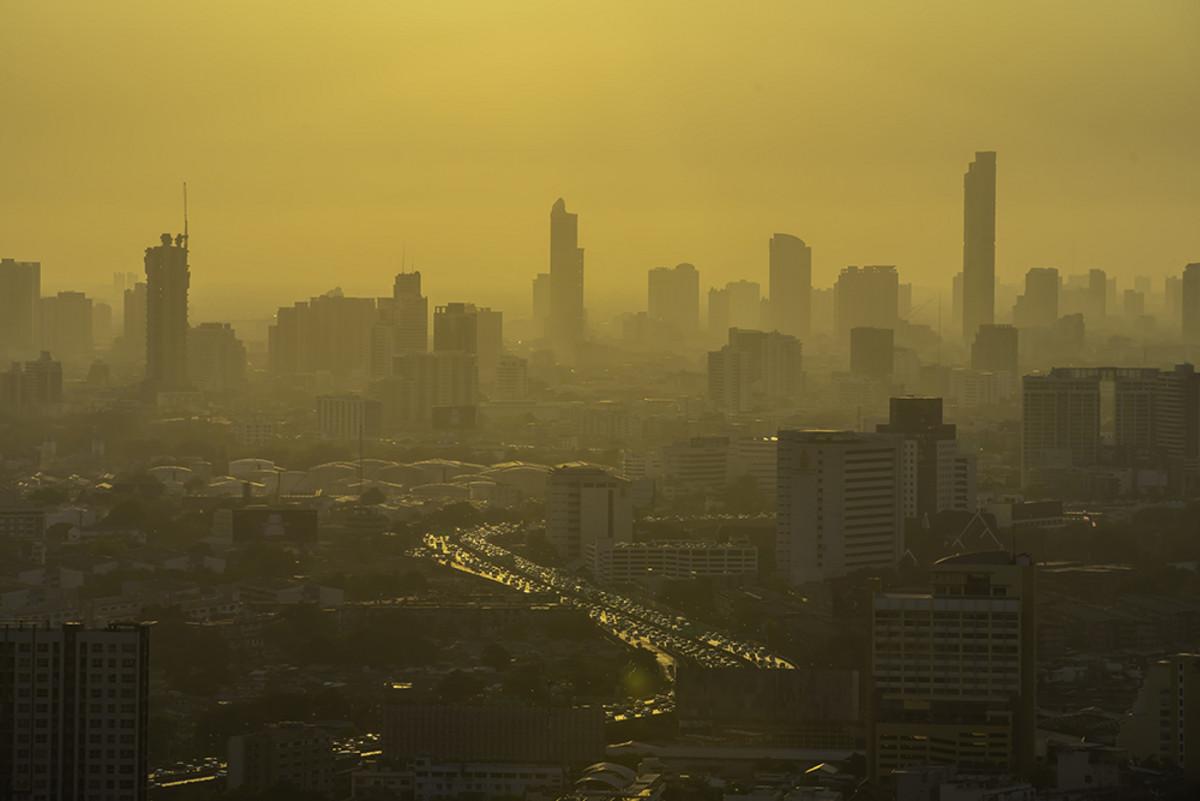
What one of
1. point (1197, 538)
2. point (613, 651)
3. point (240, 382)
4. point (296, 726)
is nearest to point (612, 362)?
point (240, 382)

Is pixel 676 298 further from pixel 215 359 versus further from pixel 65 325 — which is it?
pixel 215 359

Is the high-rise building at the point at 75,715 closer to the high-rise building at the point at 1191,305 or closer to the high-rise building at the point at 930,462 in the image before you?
the high-rise building at the point at 930,462

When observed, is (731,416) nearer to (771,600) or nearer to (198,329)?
(198,329)

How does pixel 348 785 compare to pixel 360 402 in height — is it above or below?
below

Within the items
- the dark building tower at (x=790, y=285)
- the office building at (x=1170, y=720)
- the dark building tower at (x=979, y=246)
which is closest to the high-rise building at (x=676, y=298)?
the dark building tower at (x=790, y=285)

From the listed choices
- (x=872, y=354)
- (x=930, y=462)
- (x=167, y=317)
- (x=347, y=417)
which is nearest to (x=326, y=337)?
(x=167, y=317)
